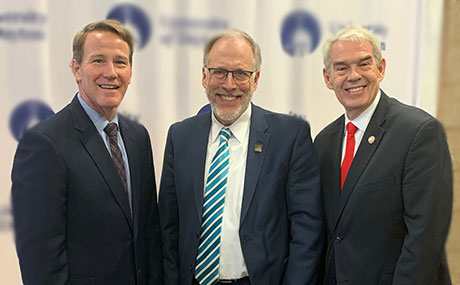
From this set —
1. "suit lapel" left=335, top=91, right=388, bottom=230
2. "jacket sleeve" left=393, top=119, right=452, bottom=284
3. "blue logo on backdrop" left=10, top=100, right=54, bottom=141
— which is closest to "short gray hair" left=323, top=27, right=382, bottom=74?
"suit lapel" left=335, top=91, right=388, bottom=230

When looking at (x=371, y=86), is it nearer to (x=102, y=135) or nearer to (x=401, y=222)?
(x=401, y=222)

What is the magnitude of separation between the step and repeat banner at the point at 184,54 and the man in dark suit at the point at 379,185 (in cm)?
79

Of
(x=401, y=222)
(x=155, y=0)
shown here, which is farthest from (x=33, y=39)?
(x=401, y=222)

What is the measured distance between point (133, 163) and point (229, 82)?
1.61 ft

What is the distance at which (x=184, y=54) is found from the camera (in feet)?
7.91

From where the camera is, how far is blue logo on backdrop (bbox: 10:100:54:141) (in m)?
2.21

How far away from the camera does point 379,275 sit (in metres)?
1.67

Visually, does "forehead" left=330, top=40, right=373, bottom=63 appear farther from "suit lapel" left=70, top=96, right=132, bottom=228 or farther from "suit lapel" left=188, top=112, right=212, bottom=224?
"suit lapel" left=70, top=96, right=132, bottom=228

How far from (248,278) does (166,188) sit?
0.50m

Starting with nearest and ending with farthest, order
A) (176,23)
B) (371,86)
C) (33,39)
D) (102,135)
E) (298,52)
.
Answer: (102,135) → (371,86) → (33,39) → (176,23) → (298,52)

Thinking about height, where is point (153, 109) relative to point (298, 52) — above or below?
below

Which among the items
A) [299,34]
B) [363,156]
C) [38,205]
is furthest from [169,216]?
[299,34]

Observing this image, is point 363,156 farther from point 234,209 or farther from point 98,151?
point 98,151

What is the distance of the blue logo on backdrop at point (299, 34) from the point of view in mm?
2590
